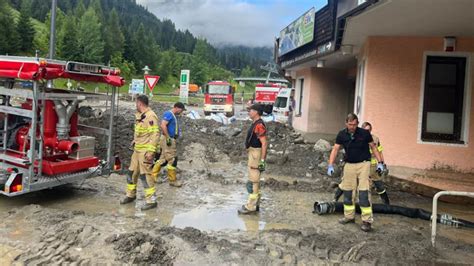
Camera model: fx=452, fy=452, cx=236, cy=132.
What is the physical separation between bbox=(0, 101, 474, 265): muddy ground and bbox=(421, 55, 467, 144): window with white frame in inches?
67.8

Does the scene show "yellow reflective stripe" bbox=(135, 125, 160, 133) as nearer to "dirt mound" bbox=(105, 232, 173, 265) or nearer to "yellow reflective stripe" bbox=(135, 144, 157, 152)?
"yellow reflective stripe" bbox=(135, 144, 157, 152)

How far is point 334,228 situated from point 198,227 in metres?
2.17

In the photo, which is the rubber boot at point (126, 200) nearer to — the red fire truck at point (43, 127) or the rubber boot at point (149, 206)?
the rubber boot at point (149, 206)

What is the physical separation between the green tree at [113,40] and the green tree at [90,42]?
3531 mm

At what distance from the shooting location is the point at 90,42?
96562 millimetres

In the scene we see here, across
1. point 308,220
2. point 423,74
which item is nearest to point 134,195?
point 308,220

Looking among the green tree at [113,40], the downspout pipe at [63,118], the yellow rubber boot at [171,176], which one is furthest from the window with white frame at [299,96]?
the green tree at [113,40]

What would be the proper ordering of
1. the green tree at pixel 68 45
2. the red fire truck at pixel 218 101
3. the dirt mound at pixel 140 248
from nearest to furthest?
the dirt mound at pixel 140 248 < the red fire truck at pixel 218 101 < the green tree at pixel 68 45

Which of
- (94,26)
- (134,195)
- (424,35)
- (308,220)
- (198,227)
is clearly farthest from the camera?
(94,26)

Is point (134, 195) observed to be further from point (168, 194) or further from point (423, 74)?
point (423, 74)

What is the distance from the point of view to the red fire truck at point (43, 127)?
276 inches

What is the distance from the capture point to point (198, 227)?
6.89 metres

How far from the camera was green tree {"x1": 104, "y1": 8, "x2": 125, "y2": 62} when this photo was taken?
10438 cm

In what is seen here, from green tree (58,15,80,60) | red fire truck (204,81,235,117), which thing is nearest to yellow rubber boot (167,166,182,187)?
red fire truck (204,81,235,117)
